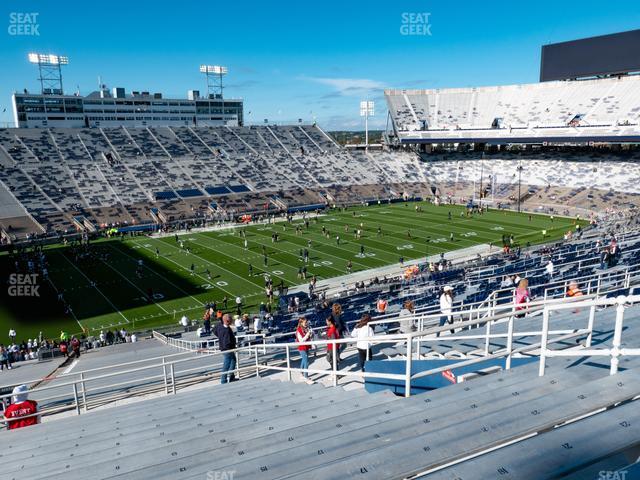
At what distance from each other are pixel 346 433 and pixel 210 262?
107 feet

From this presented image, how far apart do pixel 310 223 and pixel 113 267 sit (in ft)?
64.2

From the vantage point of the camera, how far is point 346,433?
387 centimetres

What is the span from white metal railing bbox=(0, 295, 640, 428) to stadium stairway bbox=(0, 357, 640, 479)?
0.75ft

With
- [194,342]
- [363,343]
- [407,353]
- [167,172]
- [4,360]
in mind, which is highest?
[167,172]

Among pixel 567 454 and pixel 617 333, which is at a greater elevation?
pixel 617 333

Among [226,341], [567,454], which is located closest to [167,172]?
[226,341]

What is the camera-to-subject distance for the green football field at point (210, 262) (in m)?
27.0

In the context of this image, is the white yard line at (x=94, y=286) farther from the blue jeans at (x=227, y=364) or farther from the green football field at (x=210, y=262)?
the blue jeans at (x=227, y=364)

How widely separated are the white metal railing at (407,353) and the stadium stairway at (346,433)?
0.23 meters

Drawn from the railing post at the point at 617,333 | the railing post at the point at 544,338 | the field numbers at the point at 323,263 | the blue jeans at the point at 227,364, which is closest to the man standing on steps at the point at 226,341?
the blue jeans at the point at 227,364

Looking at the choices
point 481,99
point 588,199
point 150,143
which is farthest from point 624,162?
point 150,143

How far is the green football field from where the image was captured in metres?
27.0

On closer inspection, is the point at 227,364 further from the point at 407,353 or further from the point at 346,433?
the point at 346,433

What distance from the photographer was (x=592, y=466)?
2811mm
